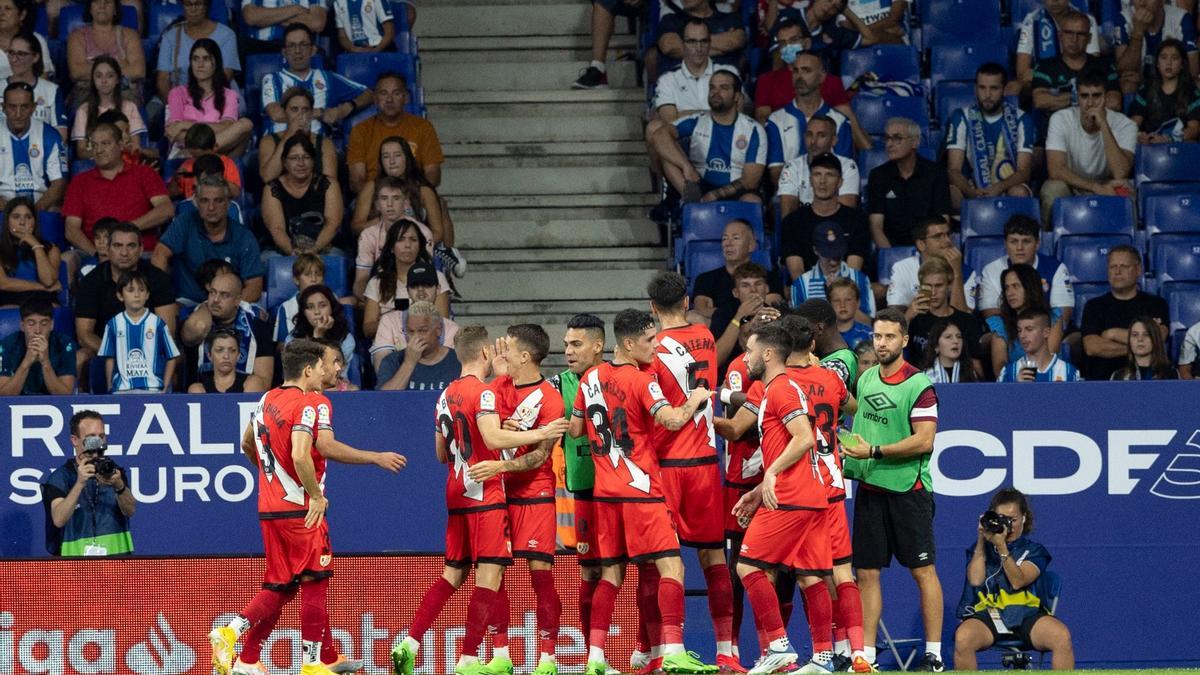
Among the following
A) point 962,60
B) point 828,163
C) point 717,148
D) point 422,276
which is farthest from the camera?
point 962,60

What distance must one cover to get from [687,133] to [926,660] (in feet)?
19.7

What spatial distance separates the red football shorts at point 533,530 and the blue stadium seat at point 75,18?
7.80 metres

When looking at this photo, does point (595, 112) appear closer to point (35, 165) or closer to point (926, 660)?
point (35, 165)

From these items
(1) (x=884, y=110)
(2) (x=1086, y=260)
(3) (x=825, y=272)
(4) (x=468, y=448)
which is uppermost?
(1) (x=884, y=110)

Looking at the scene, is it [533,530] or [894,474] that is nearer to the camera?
[533,530]

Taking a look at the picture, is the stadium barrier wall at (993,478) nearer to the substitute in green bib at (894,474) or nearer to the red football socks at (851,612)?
the substitute in green bib at (894,474)

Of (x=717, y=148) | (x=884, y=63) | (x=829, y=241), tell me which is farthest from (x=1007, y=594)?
(x=884, y=63)

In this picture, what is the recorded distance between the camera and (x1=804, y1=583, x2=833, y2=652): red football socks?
9.10m

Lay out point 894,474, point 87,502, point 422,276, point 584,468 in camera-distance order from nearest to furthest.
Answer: point 584,468 → point 894,474 → point 87,502 → point 422,276

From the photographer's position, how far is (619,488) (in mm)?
9391

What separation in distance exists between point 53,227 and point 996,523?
776 cm

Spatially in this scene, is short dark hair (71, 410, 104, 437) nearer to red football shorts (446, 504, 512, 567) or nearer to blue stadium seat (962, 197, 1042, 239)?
red football shorts (446, 504, 512, 567)

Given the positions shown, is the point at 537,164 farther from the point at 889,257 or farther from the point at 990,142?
the point at 990,142

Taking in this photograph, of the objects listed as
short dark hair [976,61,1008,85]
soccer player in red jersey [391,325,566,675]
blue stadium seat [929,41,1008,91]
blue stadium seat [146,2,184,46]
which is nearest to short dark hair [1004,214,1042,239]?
short dark hair [976,61,1008,85]
